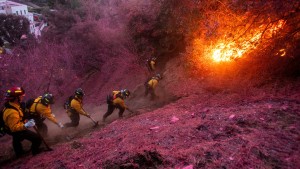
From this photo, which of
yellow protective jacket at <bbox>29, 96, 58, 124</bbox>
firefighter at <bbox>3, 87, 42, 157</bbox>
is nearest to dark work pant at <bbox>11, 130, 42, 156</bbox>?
firefighter at <bbox>3, 87, 42, 157</bbox>

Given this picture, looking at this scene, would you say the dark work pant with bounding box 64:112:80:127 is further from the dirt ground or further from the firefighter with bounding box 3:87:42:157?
the firefighter with bounding box 3:87:42:157

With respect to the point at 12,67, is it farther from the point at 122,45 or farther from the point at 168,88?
the point at 168,88

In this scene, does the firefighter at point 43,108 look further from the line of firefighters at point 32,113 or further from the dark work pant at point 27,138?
the dark work pant at point 27,138

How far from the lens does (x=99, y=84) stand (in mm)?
21266

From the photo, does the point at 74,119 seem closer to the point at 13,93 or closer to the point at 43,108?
the point at 43,108

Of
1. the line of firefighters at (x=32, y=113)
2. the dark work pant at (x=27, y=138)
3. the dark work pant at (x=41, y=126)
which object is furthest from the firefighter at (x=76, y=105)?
the dark work pant at (x=27, y=138)

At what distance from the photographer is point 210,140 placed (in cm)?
522

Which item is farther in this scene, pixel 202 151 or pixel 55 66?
pixel 55 66

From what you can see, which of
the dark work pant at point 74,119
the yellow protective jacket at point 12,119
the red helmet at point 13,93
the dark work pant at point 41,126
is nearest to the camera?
the yellow protective jacket at point 12,119

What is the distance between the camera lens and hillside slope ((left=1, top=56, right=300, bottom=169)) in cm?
432

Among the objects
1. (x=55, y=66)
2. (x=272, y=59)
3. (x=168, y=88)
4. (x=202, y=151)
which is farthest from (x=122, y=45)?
(x=202, y=151)

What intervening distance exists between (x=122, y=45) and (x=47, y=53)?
25.8 ft

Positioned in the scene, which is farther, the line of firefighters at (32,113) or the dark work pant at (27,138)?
the dark work pant at (27,138)

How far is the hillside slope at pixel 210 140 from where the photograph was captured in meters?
4.32
